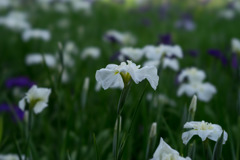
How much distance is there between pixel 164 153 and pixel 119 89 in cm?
174

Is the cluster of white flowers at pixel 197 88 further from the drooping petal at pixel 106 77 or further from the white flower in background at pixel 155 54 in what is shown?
the drooping petal at pixel 106 77

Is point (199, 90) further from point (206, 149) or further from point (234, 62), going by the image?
point (206, 149)

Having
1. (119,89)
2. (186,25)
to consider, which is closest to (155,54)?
(119,89)

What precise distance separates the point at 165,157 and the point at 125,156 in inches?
22.2

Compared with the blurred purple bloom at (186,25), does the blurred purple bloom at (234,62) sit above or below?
below

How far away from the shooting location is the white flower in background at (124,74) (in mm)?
1183

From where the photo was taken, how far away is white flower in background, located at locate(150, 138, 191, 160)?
3.56 ft

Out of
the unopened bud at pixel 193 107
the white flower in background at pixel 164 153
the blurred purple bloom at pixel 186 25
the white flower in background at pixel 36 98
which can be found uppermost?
the blurred purple bloom at pixel 186 25

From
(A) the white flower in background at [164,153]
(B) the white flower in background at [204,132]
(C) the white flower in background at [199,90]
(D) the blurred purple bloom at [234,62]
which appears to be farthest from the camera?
(D) the blurred purple bloom at [234,62]

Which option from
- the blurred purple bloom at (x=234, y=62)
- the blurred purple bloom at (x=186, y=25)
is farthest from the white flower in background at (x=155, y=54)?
the blurred purple bloom at (x=186, y=25)

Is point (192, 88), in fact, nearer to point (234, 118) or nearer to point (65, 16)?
point (234, 118)

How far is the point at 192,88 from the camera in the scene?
7.63 ft

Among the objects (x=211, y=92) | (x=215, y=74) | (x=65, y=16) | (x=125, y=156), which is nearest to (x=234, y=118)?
(x=211, y=92)

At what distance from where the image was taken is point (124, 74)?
4.02 feet
